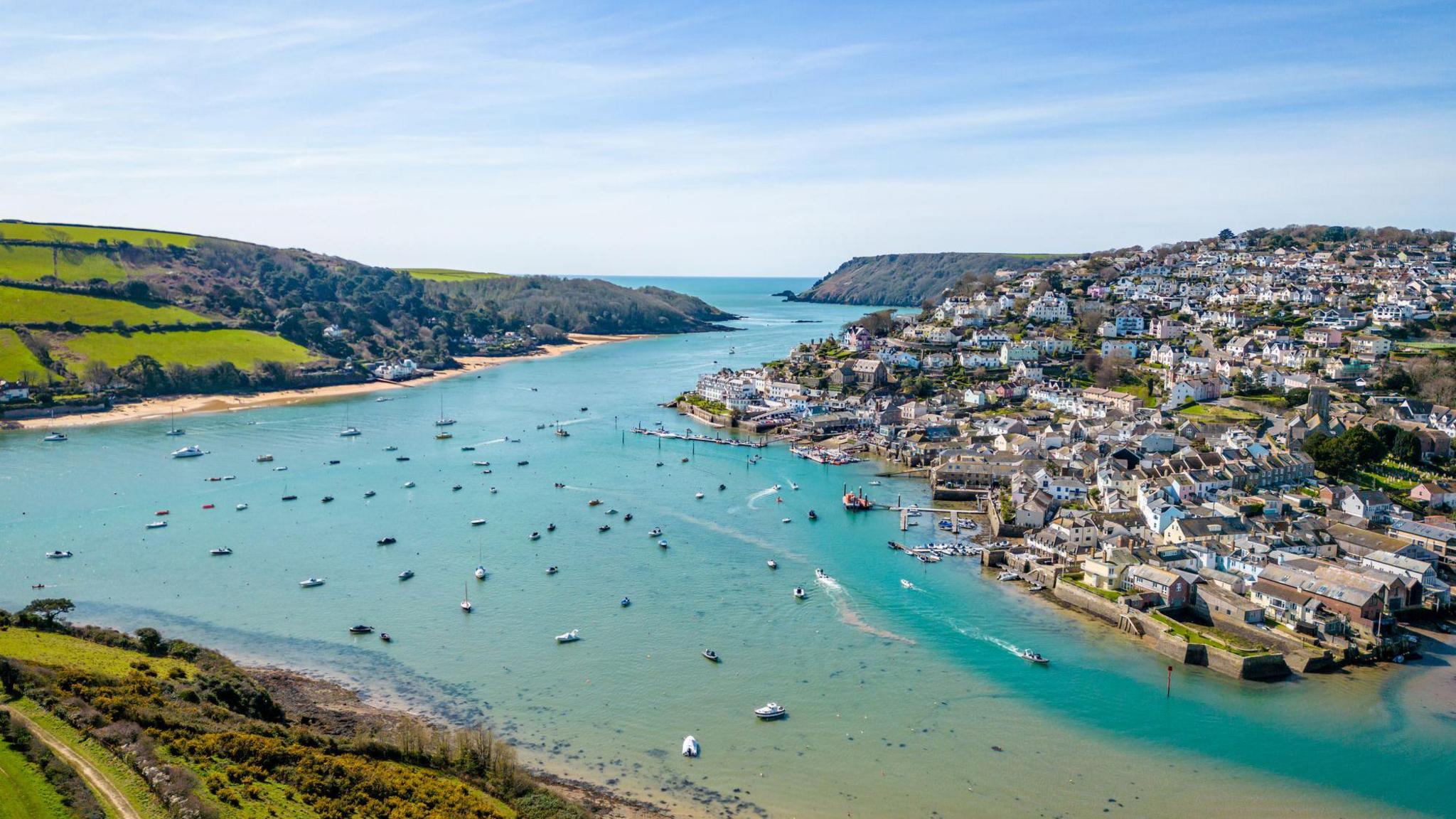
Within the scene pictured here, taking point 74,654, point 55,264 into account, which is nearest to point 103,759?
point 74,654

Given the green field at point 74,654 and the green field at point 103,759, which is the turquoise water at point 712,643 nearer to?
the green field at point 74,654

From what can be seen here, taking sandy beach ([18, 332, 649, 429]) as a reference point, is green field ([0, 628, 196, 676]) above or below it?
below

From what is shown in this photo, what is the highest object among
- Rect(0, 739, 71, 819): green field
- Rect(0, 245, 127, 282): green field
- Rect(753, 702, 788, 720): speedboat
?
Rect(0, 245, 127, 282): green field

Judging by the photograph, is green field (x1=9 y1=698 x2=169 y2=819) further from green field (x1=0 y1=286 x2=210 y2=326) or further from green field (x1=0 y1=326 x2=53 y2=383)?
green field (x1=0 y1=286 x2=210 y2=326)

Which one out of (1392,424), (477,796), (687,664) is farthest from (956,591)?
(1392,424)

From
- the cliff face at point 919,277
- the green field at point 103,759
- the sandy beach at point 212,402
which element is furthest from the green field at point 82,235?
the cliff face at point 919,277

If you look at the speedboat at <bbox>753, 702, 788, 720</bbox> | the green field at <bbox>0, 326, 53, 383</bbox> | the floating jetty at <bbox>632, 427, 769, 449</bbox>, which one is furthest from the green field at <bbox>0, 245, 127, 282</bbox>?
the speedboat at <bbox>753, 702, 788, 720</bbox>
